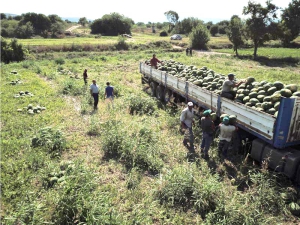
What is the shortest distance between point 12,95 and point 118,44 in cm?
3333

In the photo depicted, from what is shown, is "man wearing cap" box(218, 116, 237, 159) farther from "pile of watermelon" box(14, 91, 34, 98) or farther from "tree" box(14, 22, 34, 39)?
"tree" box(14, 22, 34, 39)

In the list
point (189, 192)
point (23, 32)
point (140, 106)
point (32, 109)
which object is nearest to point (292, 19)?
point (140, 106)

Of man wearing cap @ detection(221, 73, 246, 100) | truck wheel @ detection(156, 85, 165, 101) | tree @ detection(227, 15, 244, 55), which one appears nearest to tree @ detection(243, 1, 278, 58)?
tree @ detection(227, 15, 244, 55)

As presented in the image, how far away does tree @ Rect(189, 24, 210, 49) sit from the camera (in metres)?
46.7

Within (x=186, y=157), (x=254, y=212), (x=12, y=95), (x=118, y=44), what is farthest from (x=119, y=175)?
(x=118, y=44)

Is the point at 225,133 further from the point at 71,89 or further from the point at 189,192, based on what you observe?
the point at 71,89

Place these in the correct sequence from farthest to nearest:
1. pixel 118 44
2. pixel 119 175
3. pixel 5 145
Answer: pixel 118 44, pixel 5 145, pixel 119 175

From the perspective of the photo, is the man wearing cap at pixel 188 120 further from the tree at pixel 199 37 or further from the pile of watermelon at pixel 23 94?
the tree at pixel 199 37

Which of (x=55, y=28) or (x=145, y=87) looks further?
(x=55, y=28)

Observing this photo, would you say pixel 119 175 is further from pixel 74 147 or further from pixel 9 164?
pixel 9 164

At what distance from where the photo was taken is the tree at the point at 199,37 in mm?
46719

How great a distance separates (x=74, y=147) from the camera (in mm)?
8555

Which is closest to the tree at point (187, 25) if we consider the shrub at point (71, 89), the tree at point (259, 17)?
the tree at point (259, 17)

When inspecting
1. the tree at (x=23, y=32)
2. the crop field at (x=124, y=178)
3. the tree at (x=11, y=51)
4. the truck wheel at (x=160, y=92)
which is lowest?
the crop field at (x=124, y=178)
